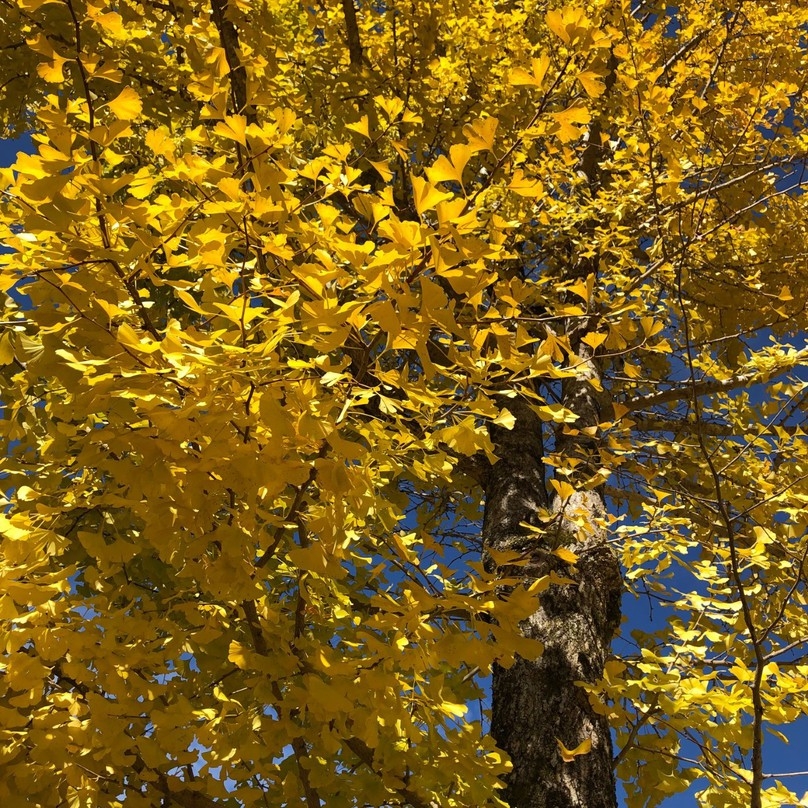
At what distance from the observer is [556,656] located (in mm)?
2908

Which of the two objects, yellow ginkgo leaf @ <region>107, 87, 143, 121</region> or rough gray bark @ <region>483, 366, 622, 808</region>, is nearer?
yellow ginkgo leaf @ <region>107, 87, 143, 121</region>

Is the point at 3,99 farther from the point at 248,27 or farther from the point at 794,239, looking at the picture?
the point at 794,239

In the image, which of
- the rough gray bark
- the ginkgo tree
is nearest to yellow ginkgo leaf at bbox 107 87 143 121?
the ginkgo tree

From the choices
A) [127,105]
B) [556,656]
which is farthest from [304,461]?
[556,656]

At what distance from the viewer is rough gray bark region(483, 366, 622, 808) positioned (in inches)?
102

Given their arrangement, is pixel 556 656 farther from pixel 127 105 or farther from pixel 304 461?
pixel 127 105

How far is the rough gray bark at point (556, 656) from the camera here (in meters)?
2.59

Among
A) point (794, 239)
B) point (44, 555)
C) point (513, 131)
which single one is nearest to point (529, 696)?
point (44, 555)

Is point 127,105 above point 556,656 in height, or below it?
below

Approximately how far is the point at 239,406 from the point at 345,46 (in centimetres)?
333

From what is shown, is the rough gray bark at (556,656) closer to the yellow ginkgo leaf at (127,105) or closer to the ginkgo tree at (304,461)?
the ginkgo tree at (304,461)

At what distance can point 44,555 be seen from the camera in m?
1.51

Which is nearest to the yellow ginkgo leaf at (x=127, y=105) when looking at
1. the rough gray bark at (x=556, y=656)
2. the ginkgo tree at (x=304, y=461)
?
the ginkgo tree at (x=304, y=461)

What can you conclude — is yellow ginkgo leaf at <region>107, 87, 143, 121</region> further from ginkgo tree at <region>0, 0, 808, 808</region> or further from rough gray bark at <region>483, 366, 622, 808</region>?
rough gray bark at <region>483, 366, 622, 808</region>
